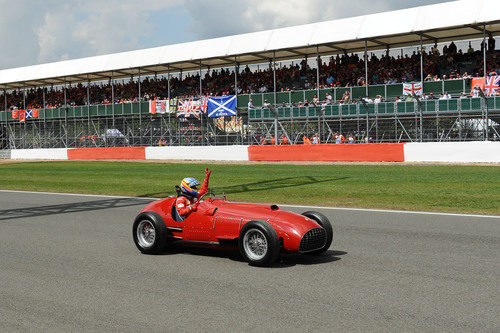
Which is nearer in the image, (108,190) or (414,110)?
(108,190)

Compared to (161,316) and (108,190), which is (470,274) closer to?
(161,316)

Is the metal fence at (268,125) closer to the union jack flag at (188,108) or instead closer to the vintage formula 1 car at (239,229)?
the union jack flag at (188,108)

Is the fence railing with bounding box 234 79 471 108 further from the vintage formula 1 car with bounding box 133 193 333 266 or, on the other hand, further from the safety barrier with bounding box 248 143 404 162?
the vintage formula 1 car with bounding box 133 193 333 266

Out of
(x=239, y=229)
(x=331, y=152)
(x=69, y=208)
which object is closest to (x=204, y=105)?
(x=331, y=152)

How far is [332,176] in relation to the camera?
19812 mm

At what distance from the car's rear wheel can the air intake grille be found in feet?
1.04

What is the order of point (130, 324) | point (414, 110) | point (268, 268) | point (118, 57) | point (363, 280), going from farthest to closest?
point (118, 57) < point (414, 110) < point (268, 268) < point (363, 280) < point (130, 324)

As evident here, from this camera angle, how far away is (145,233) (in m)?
Answer: 7.95

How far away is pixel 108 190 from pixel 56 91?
1472 inches

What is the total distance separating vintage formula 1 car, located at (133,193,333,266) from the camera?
21.9 feet

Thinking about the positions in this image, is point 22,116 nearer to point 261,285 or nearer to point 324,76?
point 324,76

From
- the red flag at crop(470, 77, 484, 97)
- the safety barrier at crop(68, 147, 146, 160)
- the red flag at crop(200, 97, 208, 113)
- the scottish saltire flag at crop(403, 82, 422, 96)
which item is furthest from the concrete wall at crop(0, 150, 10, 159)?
the red flag at crop(470, 77, 484, 97)

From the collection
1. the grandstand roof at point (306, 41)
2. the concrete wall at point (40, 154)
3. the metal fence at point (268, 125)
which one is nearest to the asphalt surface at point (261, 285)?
the metal fence at point (268, 125)

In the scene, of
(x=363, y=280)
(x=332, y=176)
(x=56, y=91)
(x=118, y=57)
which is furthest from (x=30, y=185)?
(x=56, y=91)
